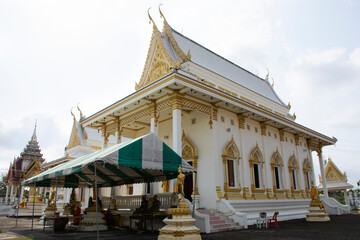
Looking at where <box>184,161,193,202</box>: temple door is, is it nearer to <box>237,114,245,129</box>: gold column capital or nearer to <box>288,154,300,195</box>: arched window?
<box>237,114,245,129</box>: gold column capital

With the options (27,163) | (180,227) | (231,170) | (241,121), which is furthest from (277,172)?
(27,163)

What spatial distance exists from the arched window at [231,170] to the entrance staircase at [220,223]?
126 centimetres

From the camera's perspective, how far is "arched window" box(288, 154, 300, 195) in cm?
1592

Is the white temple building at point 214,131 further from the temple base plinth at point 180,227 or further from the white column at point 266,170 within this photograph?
the temple base plinth at point 180,227

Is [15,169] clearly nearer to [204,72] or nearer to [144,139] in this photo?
[204,72]

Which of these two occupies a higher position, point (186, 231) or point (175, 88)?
point (175, 88)

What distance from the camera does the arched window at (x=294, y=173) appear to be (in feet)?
52.2

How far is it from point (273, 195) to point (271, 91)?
9.80 meters

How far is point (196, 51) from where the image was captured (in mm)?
15375

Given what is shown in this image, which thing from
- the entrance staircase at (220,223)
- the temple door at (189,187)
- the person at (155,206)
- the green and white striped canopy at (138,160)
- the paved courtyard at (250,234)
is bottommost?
the paved courtyard at (250,234)

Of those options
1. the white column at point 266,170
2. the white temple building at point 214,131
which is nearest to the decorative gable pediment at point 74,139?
the white temple building at point 214,131

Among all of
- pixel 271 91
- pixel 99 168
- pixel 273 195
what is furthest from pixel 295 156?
pixel 99 168

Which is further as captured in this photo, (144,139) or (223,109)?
(223,109)

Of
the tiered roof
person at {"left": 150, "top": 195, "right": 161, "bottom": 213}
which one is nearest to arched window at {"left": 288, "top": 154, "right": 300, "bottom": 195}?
person at {"left": 150, "top": 195, "right": 161, "bottom": 213}
